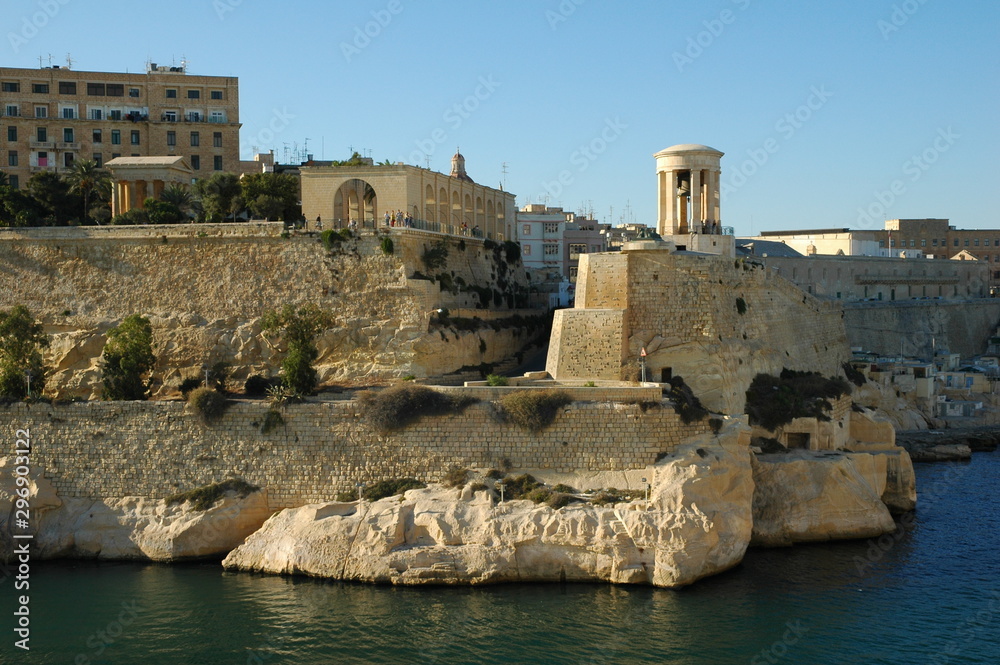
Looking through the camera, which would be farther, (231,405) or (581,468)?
(231,405)

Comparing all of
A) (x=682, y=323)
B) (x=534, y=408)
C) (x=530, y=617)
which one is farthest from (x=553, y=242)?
(x=530, y=617)

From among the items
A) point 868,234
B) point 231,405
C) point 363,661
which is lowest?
point 363,661

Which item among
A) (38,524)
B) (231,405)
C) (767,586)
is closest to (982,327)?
(767,586)

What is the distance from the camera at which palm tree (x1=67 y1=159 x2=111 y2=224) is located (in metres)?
43.3

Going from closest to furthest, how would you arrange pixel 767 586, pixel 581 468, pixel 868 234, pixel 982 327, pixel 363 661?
pixel 363 661 → pixel 767 586 → pixel 581 468 → pixel 982 327 → pixel 868 234

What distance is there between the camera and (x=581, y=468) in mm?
26875

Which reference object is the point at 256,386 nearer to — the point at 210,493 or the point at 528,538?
the point at 210,493

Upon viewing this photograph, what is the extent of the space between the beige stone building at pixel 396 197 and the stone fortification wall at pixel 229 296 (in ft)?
4.77

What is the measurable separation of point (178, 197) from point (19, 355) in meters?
11.8

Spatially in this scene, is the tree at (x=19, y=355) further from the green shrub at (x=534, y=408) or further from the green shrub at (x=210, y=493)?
the green shrub at (x=534, y=408)

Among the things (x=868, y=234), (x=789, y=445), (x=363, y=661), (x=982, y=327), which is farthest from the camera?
(x=868, y=234)

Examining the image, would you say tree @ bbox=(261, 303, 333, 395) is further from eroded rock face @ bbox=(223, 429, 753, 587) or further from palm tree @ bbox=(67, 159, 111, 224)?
palm tree @ bbox=(67, 159, 111, 224)

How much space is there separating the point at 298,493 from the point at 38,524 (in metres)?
6.88

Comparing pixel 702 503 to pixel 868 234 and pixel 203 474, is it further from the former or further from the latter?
pixel 868 234
